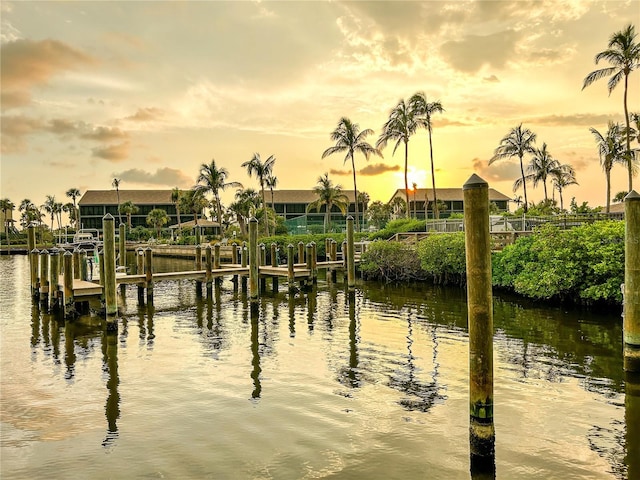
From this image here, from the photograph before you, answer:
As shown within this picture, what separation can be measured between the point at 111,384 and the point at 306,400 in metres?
4.39

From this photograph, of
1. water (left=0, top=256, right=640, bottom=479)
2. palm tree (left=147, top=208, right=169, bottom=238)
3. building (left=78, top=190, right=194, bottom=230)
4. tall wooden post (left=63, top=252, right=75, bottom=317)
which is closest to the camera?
water (left=0, top=256, right=640, bottom=479)

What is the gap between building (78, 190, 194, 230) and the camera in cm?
9188

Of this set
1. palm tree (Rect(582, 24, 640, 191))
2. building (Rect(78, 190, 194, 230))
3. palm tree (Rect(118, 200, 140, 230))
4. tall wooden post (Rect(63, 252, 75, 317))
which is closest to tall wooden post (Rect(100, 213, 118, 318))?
tall wooden post (Rect(63, 252, 75, 317))

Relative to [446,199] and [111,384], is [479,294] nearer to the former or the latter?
[111,384]

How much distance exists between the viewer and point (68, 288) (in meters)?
17.9

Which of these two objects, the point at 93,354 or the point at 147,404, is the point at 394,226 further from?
the point at 147,404

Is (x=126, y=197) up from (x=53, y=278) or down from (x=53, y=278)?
up

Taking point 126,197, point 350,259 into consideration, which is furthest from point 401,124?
point 126,197

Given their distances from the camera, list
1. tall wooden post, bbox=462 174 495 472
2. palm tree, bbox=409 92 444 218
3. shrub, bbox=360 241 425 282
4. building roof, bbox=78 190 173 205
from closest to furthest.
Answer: tall wooden post, bbox=462 174 495 472
shrub, bbox=360 241 425 282
palm tree, bbox=409 92 444 218
building roof, bbox=78 190 173 205

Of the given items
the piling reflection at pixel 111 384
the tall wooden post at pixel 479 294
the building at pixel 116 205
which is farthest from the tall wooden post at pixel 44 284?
the building at pixel 116 205

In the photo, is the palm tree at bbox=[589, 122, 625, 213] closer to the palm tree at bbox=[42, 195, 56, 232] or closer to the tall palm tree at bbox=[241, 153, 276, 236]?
the tall palm tree at bbox=[241, 153, 276, 236]

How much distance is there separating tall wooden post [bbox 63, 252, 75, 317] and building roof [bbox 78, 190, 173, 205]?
252 feet

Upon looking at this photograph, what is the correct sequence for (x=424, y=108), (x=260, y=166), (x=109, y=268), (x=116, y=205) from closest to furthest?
1. (x=109, y=268)
2. (x=424, y=108)
3. (x=260, y=166)
4. (x=116, y=205)

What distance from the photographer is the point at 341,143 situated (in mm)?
49844
